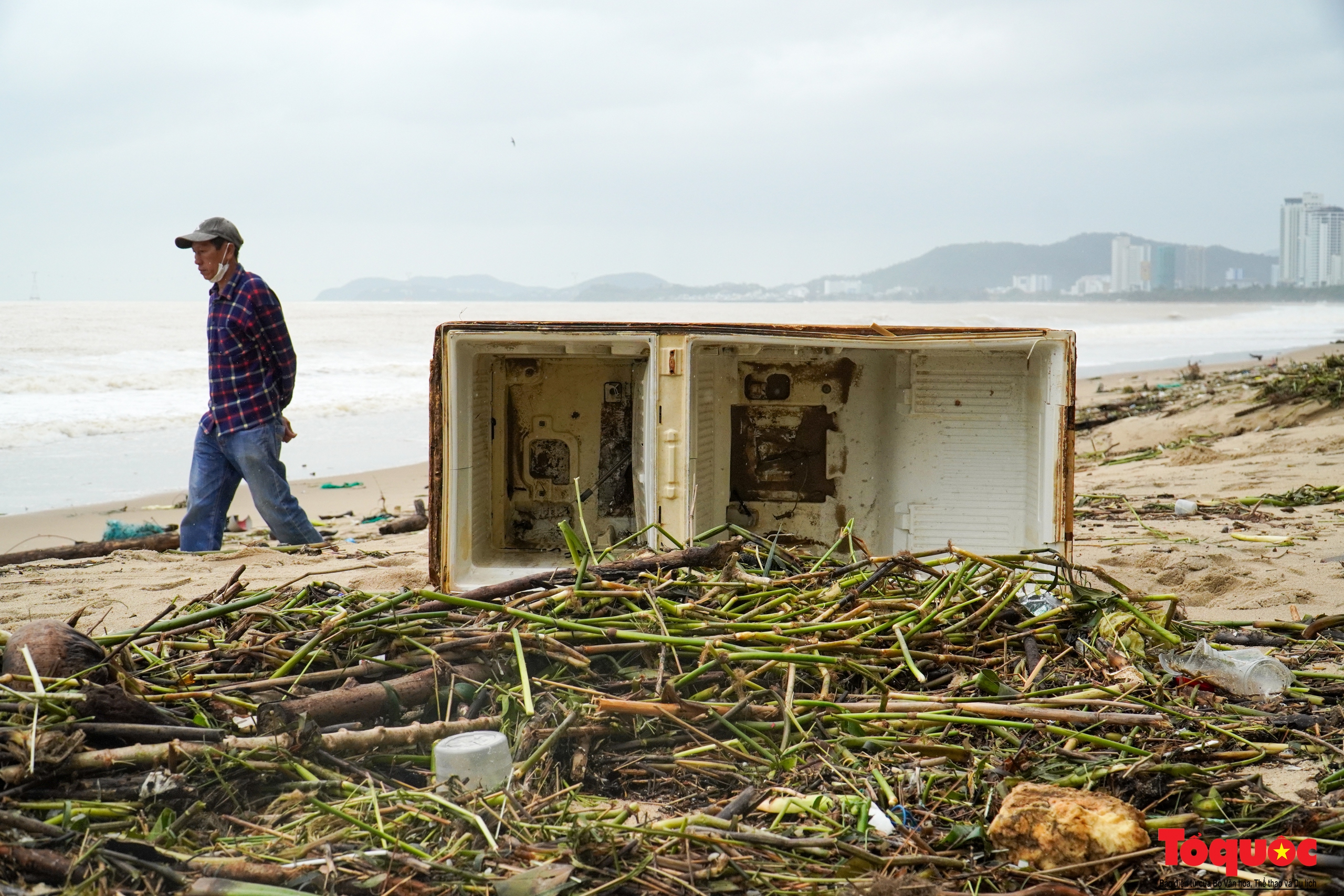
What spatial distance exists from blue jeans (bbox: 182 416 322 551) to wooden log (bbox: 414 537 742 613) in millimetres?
2251

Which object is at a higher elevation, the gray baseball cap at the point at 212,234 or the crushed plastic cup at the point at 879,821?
the gray baseball cap at the point at 212,234

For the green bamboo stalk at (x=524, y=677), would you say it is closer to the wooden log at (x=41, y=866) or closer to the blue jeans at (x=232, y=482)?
the wooden log at (x=41, y=866)

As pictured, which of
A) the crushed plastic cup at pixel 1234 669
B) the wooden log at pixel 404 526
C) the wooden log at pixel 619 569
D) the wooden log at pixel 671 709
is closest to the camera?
the wooden log at pixel 671 709

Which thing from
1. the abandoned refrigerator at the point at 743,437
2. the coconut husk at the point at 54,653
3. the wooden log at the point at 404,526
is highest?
the abandoned refrigerator at the point at 743,437

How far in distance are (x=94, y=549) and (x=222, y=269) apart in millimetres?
1762

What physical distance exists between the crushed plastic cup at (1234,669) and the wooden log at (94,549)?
4.62 metres

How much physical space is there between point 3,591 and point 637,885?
3.96 metres

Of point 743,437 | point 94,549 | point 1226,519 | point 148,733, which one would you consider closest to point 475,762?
point 148,733

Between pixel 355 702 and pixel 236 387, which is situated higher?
pixel 236 387

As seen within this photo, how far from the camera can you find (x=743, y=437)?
4609 mm

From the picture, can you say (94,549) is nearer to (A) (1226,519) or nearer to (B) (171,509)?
(B) (171,509)

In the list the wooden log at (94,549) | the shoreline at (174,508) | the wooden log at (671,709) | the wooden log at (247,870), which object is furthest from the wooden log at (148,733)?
the shoreline at (174,508)

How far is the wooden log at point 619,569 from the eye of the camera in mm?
2881

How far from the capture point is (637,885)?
6.02 ft
